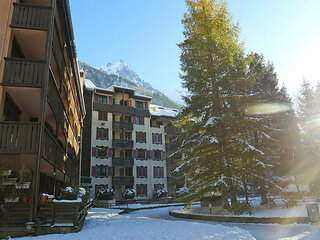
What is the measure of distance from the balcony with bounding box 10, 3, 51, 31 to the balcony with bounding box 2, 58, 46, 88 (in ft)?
6.12

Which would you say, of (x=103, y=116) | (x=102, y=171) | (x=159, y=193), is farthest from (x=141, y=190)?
(x=103, y=116)

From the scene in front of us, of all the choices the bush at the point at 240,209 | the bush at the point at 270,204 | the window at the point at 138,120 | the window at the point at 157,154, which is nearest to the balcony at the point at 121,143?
the window at the point at 138,120

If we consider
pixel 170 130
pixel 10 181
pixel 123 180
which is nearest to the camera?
pixel 10 181

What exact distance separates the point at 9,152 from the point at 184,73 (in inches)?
564

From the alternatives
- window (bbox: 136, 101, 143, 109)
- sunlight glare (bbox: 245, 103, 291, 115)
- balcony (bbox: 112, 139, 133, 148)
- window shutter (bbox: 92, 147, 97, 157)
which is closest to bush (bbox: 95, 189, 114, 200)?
window shutter (bbox: 92, 147, 97, 157)

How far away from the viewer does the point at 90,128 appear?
3994 centimetres

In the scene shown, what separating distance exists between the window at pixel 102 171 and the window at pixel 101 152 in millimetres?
1735

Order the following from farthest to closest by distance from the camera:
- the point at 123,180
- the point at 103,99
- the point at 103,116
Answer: the point at 103,99 → the point at 103,116 → the point at 123,180

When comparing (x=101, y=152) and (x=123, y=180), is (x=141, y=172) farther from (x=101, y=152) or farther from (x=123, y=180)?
(x=101, y=152)

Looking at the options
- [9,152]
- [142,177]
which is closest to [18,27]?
[9,152]

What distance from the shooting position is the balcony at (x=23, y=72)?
10992 mm

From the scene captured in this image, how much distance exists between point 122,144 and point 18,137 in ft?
102

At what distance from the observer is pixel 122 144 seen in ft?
136

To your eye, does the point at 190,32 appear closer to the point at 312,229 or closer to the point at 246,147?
the point at 246,147
